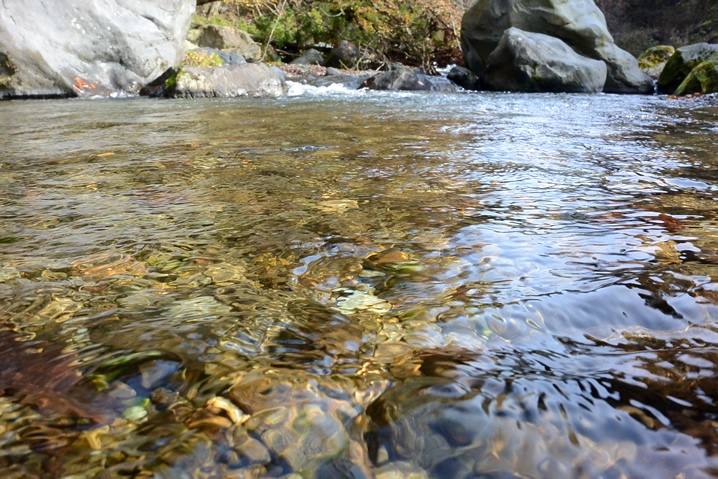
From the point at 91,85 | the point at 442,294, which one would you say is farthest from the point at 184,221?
the point at 91,85

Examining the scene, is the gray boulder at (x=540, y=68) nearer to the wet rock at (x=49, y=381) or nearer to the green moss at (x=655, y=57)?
the green moss at (x=655, y=57)

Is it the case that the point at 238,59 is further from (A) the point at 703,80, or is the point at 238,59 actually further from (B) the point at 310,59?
(A) the point at 703,80

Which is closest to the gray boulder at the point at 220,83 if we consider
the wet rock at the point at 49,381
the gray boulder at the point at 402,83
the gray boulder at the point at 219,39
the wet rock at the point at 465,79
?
the gray boulder at the point at 402,83

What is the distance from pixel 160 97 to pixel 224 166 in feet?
25.8

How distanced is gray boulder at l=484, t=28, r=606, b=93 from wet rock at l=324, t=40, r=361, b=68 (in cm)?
675

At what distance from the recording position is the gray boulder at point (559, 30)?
485 inches

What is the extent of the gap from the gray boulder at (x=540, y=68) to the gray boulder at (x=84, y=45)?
307 inches

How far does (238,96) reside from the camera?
9594 mm

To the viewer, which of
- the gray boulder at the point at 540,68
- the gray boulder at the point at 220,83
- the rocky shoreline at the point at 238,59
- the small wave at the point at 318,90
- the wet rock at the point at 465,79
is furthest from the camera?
the wet rock at the point at 465,79

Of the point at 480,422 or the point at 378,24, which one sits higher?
the point at 378,24

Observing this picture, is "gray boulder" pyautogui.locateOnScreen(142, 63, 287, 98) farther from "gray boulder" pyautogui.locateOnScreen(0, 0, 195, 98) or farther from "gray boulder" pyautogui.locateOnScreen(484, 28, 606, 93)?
"gray boulder" pyautogui.locateOnScreen(484, 28, 606, 93)

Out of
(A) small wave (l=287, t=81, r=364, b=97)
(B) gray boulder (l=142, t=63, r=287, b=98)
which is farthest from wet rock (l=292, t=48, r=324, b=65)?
(B) gray boulder (l=142, t=63, r=287, b=98)

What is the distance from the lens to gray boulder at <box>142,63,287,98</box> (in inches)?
369

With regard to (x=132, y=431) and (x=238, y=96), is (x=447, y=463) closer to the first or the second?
(x=132, y=431)
